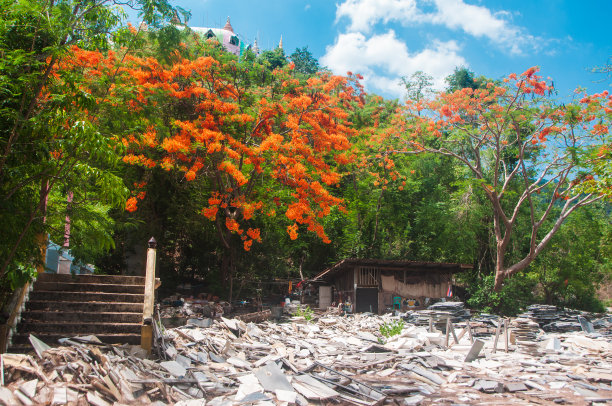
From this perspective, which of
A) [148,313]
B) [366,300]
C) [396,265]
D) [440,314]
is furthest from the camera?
[396,265]

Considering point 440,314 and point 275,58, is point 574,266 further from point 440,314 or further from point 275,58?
point 275,58

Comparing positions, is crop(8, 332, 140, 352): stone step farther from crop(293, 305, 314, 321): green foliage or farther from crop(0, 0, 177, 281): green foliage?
crop(293, 305, 314, 321): green foliage

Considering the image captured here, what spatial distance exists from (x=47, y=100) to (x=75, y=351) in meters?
3.73

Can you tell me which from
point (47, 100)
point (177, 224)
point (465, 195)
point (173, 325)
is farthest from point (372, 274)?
point (47, 100)

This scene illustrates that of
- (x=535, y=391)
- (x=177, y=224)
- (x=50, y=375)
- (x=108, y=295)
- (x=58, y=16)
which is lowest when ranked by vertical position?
(x=535, y=391)

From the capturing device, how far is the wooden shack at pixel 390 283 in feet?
68.1

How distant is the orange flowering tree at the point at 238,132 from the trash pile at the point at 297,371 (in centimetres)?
530

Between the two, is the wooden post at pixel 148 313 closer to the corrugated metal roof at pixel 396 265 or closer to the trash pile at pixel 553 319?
the corrugated metal roof at pixel 396 265

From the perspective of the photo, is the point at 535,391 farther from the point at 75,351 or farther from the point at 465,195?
the point at 465,195

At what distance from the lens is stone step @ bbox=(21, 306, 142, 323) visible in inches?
329

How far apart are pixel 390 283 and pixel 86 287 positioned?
15.1 meters

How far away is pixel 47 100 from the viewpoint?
5855 millimetres

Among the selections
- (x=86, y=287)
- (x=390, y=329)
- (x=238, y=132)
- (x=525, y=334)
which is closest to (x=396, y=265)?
(x=390, y=329)

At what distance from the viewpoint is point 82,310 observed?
29.0ft
